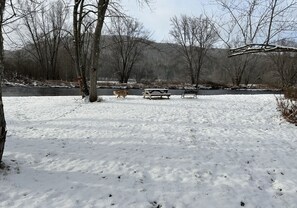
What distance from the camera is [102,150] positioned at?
675 centimetres

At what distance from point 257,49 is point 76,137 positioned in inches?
203

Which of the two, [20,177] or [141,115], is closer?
[20,177]

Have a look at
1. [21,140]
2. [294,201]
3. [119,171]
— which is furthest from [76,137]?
[294,201]

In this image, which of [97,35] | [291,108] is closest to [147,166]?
[291,108]

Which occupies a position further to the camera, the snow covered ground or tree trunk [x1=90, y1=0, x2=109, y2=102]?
tree trunk [x1=90, y1=0, x2=109, y2=102]

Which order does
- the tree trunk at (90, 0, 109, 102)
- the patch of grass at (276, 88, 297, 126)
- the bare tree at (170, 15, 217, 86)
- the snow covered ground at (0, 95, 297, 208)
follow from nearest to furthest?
the snow covered ground at (0, 95, 297, 208)
the patch of grass at (276, 88, 297, 126)
the tree trunk at (90, 0, 109, 102)
the bare tree at (170, 15, 217, 86)

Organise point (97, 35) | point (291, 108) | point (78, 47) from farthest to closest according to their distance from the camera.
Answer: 1. point (78, 47)
2. point (97, 35)
3. point (291, 108)

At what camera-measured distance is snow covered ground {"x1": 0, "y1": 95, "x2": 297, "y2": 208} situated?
4.56m

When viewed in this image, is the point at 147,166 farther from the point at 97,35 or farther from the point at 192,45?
the point at 192,45

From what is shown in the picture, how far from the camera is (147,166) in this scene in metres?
5.80

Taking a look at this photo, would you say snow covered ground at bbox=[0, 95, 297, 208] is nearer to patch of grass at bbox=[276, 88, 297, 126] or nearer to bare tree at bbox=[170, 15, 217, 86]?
patch of grass at bbox=[276, 88, 297, 126]

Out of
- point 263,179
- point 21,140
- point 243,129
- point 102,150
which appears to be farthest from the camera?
point 243,129

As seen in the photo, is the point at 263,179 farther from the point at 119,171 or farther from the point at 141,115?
the point at 141,115

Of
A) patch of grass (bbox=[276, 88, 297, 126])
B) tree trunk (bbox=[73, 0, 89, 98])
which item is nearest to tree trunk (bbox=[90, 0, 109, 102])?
tree trunk (bbox=[73, 0, 89, 98])
